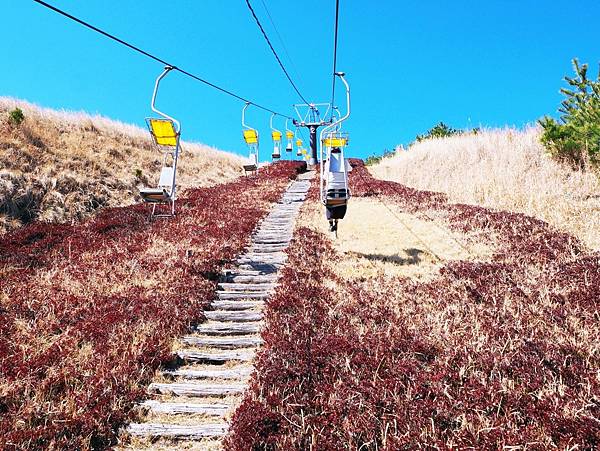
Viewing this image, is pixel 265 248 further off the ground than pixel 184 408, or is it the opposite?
pixel 265 248

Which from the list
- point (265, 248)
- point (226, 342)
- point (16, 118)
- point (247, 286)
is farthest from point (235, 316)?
point (16, 118)

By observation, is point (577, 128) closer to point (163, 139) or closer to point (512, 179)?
point (512, 179)

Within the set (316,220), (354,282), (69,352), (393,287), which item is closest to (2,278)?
(69,352)

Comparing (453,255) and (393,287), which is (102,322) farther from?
(453,255)

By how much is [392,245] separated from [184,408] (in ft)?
26.4

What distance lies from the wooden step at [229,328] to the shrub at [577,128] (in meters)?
12.0

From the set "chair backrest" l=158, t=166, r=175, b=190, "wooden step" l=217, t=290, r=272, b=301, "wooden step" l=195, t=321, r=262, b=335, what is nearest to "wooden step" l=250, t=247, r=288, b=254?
"wooden step" l=217, t=290, r=272, b=301

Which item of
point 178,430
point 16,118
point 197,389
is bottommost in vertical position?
point 178,430

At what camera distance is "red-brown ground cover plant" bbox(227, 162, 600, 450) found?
4305 mm

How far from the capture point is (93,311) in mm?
7402

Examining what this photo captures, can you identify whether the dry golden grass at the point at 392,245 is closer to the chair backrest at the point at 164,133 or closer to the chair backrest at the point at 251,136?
the chair backrest at the point at 164,133

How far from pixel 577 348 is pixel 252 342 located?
5073mm

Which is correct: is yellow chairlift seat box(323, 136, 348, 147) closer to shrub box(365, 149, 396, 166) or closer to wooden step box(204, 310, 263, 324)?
wooden step box(204, 310, 263, 324)

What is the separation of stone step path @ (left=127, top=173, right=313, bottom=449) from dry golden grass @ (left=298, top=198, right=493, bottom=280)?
7.17ft
